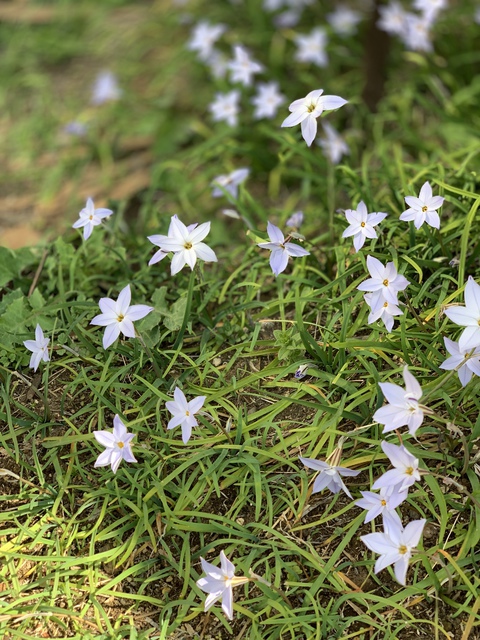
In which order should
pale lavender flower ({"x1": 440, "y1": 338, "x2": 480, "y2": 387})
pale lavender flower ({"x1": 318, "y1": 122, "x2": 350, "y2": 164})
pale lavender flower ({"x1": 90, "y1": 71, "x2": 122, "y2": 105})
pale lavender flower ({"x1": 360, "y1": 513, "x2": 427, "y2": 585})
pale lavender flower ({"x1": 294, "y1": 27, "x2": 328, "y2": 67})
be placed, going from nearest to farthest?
pale lavender flower ({"x1": 360, "y1": 513, "x2": 427, "y2": 585})
pale lavender flower ({"x1": 440, "y1": 338, "x2": 480, "y2": 387})
pale lavender flower ({"x1": 318, "y1": 122, "x2": 350, "y2": 164})
pale lavender flower ({"x1": 294, "y1": 27, "x2": 328, "y2": 67})
pale lavender flower ({"x1": 90, "y1": 71, "x2": 122, "y2": 105})

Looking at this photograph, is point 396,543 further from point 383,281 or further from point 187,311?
point 187,311

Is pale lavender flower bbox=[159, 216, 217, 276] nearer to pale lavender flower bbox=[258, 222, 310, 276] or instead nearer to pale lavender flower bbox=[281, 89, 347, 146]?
pale lavender flower bbox=[258, 222, 310, 276]

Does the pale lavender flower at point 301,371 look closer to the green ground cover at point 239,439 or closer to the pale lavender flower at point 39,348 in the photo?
the green ground cover at point 239,439

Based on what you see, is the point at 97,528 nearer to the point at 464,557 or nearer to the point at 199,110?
the point at 464,557

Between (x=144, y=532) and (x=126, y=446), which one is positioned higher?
(x=126, y=446)

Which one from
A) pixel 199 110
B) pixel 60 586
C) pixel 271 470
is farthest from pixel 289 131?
pixel 60 586

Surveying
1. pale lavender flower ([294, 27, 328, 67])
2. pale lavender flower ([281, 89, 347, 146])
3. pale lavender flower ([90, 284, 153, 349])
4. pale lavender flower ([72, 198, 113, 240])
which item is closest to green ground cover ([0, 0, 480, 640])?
pale lavender flower ([90, 284, 153, 349])
